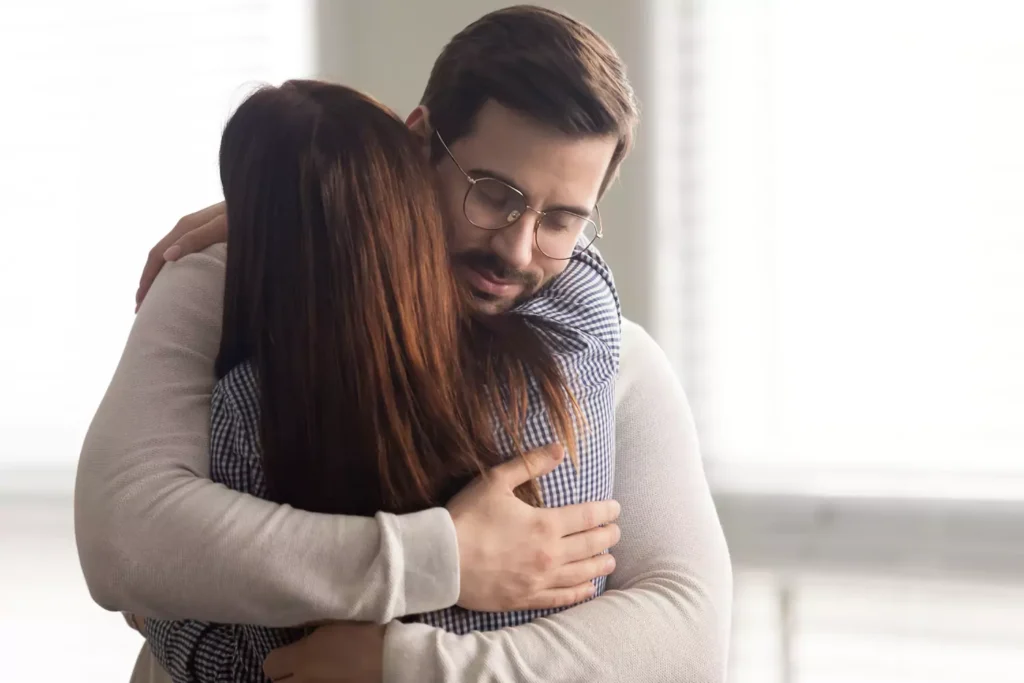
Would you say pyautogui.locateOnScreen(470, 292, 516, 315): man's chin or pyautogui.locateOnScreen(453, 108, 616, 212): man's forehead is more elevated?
pyautogui.locateOnScreen(453, 108, 616, 212): man's forehead

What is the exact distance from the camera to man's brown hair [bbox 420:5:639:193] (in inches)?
47.8

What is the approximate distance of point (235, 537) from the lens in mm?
937

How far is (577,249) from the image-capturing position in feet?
4.45

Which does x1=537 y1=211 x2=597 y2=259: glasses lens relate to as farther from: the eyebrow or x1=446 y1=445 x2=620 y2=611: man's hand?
x1=446 y1=445 x2=620 y2=611: man's hand

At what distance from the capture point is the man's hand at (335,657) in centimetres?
99

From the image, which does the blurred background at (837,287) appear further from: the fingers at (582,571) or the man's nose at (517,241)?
the fingers at (582,571)

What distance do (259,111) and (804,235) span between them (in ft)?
4.70

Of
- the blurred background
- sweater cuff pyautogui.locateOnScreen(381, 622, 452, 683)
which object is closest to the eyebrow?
sweater cuff pyautogui.locateOnScreen(381, 622, 452, 683)

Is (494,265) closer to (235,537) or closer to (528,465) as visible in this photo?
(528,465)

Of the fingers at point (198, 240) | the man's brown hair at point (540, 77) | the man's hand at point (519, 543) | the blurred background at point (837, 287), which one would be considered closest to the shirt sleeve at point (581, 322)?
the man's hand at point (519, 543)

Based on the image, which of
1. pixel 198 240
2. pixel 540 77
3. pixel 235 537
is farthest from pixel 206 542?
pixel 540 77

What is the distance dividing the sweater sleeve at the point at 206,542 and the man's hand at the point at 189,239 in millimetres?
234

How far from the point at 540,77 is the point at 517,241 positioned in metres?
0.22

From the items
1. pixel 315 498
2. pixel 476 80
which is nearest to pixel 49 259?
pixel 476 80
